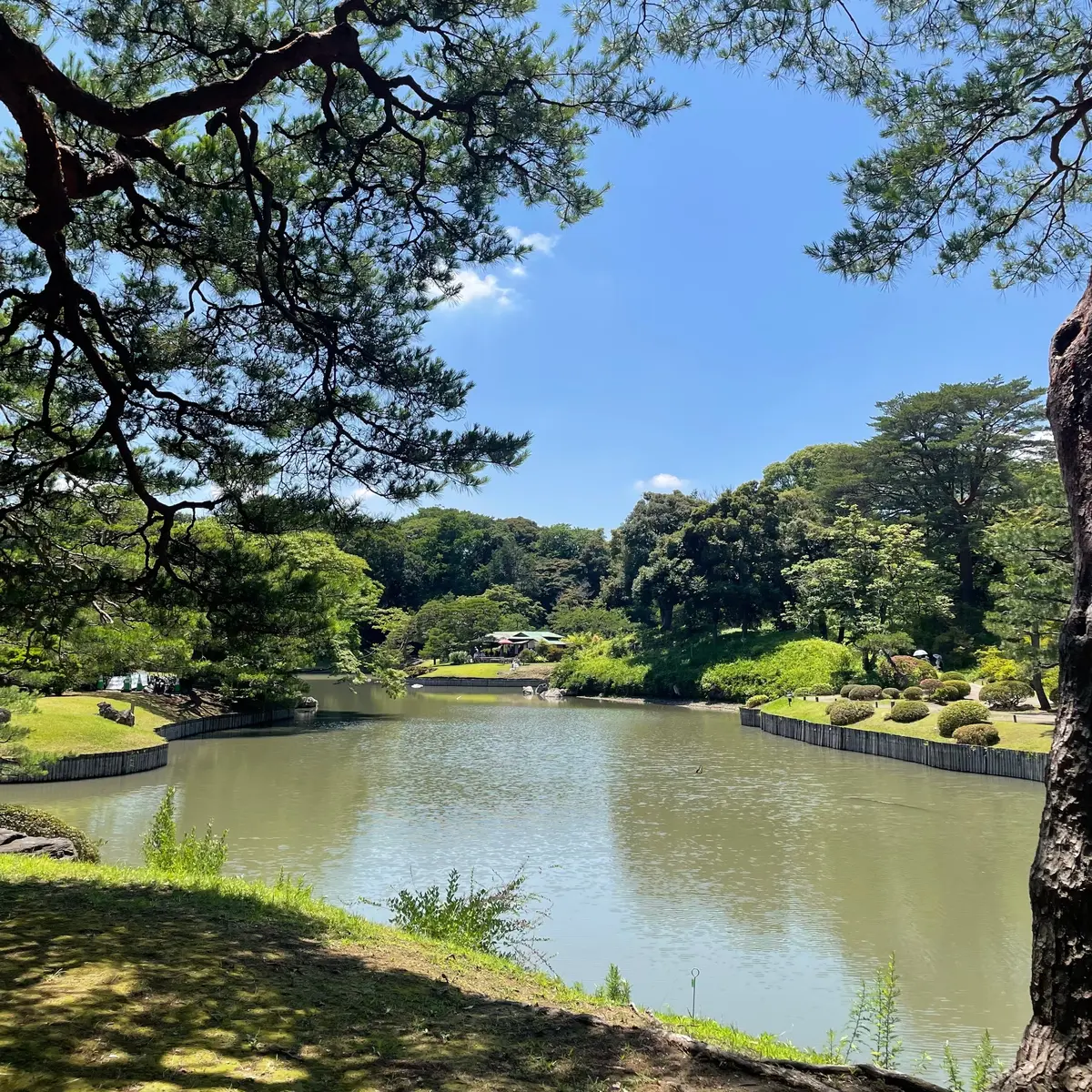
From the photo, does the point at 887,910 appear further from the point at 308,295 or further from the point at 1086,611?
the point at 308,295

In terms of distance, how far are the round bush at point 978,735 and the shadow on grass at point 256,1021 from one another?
14260 mm

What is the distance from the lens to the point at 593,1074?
98.0 inches

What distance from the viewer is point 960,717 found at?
637 inches

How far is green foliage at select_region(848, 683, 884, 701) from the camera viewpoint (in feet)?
69.1

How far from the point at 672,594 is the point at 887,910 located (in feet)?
79.5

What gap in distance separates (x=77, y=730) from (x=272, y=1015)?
1372 cm

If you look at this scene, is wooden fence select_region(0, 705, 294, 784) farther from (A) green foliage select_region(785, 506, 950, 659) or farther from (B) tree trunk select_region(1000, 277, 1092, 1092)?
(A) green foliage select_region(785, 506, 950, 659)

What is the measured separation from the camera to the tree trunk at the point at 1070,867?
2.10 m

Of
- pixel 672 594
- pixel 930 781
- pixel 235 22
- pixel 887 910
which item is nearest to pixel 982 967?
pixel 887 910

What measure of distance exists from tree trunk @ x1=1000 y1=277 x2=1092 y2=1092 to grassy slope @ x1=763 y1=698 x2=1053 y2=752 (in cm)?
1167

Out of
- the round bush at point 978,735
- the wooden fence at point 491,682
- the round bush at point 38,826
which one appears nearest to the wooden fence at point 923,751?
the round bush at point 978,735

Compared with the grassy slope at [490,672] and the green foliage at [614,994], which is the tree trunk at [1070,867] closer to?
the green foliage at [614,994]

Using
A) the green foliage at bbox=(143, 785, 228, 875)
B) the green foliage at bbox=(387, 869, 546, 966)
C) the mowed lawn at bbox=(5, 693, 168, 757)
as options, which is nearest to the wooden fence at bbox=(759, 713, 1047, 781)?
the green foliage at bbox=(387, 869, 546, 966)

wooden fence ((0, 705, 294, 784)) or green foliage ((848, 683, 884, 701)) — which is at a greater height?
green foliage ((848, 683, 884, 701))
